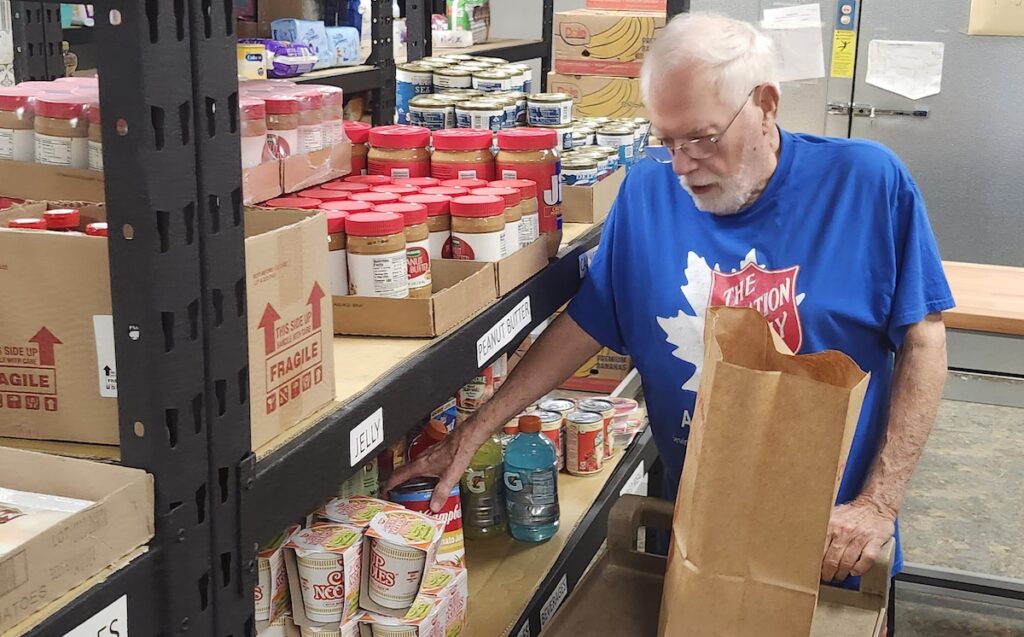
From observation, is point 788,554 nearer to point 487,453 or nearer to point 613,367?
point 487,453

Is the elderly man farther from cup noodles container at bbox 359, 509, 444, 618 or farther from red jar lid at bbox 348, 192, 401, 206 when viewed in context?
red jar lid at bbox 348, 192, 401, 206

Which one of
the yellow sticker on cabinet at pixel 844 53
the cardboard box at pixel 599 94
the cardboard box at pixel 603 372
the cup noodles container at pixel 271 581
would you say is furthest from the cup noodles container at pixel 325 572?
the yellow sticker on cabinet at pixel 844 53

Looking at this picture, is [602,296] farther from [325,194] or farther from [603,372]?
[603,372]

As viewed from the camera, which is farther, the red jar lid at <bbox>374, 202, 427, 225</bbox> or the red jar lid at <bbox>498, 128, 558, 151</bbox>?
the red jar lid at <bbox>498, 128, 558, 151</bbox>

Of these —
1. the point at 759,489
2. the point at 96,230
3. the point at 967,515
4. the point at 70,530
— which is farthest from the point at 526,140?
the point at 967,515

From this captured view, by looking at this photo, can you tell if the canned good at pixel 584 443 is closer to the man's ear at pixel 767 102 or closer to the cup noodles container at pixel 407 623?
the man's ear at pixel 767 102

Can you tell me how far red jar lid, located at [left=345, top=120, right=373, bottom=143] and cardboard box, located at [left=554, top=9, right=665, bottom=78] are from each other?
269 centimetres

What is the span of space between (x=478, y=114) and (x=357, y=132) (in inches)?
10.4

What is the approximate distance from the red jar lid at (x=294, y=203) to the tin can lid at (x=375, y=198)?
61 millimetres

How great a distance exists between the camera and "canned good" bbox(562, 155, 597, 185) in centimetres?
240

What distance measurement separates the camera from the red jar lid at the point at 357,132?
2.10 metres

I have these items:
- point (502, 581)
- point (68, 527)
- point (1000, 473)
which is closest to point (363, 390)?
point (68, 527)

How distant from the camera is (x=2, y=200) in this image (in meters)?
1.45

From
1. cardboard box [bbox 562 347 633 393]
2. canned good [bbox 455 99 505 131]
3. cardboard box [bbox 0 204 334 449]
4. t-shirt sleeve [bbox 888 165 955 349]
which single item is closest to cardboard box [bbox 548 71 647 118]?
cardboard box [bbox 562 347 633 393]
